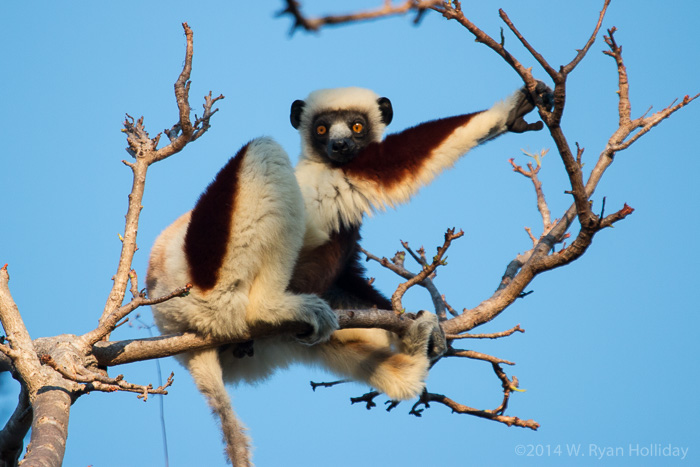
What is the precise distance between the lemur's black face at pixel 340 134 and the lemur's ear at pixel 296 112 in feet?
1.01

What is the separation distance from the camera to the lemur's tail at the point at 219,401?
198 inches

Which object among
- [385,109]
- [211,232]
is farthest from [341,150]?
[211,232]

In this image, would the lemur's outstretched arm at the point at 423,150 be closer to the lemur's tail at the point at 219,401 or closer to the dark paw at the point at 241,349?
the dark paw at the point at 241,349

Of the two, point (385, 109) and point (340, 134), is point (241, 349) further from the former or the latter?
point (385, 109)

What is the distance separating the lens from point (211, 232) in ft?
16.6

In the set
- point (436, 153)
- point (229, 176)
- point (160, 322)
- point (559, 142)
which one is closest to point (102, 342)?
point (160, 322)

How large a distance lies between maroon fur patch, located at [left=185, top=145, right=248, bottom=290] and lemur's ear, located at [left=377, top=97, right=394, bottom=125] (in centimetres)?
267

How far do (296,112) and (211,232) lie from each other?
8.85ft

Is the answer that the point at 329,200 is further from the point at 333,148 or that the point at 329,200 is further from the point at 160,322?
the point at 160,322

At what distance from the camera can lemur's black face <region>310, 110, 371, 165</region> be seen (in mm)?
6414

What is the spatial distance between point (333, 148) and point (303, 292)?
144 cm

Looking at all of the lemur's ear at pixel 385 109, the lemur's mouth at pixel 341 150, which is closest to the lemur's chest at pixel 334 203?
the lemur's mouth at pixel 341 150

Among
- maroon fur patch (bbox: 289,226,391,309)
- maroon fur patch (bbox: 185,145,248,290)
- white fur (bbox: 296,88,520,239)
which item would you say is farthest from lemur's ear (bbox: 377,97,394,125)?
maroon fur patch (bbox: 185,145,248,290)

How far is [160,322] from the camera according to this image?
5734 millimetres
